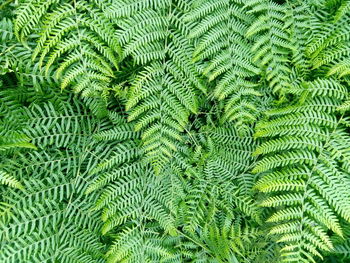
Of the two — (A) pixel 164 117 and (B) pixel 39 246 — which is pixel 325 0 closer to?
(A) pixel 164 117

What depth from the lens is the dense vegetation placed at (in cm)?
216

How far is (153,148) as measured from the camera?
2.31 metres

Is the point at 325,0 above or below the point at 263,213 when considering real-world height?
above

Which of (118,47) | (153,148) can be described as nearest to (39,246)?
(153,148)

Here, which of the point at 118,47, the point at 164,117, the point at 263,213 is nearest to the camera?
the point at 118,47

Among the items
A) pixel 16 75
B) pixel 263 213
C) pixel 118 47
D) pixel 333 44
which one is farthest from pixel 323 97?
pixel 16 75

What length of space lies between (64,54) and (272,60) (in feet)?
4.49

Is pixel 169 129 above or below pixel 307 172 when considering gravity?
above

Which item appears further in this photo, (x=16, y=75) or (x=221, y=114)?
Answer: (x=221, y=114)

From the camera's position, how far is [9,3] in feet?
7.29

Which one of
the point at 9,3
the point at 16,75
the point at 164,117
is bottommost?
the point at 164,117

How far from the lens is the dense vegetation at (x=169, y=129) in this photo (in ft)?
7.09

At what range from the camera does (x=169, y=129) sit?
2324 mm

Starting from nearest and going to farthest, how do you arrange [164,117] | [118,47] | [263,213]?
[118,47] → [164,117] → [263,213]
